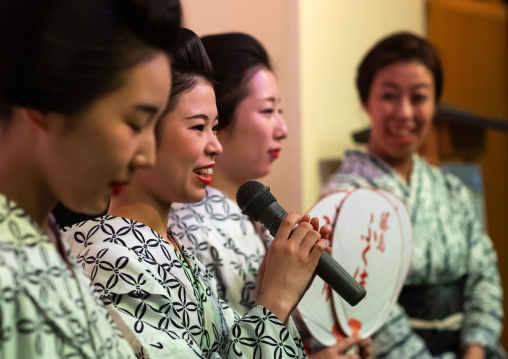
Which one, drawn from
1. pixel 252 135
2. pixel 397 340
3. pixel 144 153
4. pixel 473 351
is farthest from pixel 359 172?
pixel 144 153

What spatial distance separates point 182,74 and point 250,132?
1.27 ft

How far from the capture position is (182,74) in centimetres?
109

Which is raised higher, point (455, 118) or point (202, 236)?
point (202, 236)

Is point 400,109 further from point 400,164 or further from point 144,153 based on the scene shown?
point 144,153

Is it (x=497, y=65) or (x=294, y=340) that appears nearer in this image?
(x=294, y=340)

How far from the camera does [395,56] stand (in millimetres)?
2191

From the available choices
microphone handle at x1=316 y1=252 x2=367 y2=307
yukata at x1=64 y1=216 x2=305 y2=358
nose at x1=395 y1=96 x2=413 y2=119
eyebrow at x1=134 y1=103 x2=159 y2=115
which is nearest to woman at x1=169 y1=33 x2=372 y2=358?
yukata at x1=64 y1=216 x2=305 y2=358

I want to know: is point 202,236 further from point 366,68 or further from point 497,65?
point 497,65

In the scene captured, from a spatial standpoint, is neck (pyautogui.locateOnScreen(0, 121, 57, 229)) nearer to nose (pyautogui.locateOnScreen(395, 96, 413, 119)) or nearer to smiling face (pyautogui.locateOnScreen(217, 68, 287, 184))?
smiling face (pyautogui.locateOnScreen(217, 68, 287, 184))

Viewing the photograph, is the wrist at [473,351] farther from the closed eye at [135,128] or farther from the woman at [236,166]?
the closed eye at [135,128]

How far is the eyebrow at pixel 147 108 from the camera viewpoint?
0.73 metres

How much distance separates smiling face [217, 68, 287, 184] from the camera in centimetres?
145

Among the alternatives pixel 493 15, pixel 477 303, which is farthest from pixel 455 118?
pixel 493 15

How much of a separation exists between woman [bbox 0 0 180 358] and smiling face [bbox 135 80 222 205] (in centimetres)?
30
